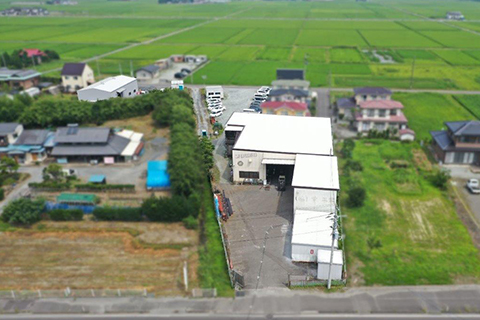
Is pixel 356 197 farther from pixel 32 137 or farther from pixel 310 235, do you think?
pixel 32 137

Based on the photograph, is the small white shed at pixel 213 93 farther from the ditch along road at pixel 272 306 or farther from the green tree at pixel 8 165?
the ditch along road at pixel 272 306

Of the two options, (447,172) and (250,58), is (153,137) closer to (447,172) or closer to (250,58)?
(447,172)

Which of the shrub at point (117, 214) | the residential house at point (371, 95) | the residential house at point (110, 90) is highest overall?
the residential house at point (110, 90)

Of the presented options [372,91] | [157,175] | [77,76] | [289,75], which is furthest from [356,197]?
[77,76]

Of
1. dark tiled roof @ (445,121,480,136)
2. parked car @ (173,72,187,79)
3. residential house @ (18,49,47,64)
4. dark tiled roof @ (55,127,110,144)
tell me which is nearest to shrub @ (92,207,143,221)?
dark tiled roof @ (55,127,110,144)

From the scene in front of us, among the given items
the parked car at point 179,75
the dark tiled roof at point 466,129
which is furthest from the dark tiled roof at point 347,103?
the parked car at point 179,75

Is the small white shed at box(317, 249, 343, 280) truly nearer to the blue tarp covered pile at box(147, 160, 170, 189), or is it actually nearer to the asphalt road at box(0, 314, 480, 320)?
the asphalt road at box(0, 314, 480, 320)
